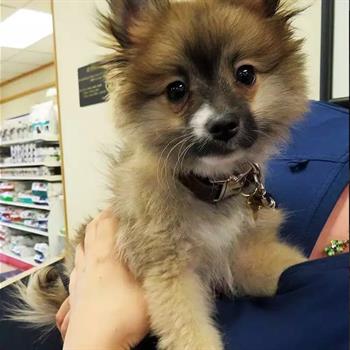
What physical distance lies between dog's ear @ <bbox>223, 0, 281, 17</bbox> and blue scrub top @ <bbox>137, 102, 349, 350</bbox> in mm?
422

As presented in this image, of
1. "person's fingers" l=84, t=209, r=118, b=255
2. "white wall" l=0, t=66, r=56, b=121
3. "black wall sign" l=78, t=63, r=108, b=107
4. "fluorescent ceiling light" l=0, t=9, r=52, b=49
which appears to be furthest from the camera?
"white wall" l=0, t=66, r=56, b=121

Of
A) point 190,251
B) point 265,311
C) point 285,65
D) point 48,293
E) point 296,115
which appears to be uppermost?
point 285,65

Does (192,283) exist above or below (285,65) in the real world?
below

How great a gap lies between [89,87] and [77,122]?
13.8 inches

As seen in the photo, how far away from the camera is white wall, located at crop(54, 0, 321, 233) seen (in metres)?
2.94

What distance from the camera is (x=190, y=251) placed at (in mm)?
1020

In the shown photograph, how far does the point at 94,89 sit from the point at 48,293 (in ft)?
6.12

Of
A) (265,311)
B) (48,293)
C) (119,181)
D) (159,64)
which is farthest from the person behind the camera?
(48,293)

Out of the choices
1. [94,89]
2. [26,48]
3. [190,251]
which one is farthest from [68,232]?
[26,48]

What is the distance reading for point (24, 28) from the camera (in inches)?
198

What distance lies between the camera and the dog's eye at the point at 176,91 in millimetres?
994

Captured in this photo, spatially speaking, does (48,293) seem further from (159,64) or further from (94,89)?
(94,89)

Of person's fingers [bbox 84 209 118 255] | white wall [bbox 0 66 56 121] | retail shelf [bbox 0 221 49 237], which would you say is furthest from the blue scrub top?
white wall [bbox 0 66 56 121]

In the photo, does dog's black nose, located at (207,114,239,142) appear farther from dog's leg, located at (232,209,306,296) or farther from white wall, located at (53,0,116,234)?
white wall, located at (53,0,116,234)
